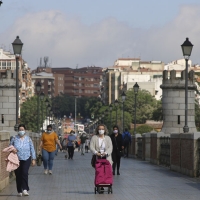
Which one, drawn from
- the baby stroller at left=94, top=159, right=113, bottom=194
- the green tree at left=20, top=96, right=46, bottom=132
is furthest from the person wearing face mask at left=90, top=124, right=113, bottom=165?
the green tree at left=20, top=96, right=46, bottom=132

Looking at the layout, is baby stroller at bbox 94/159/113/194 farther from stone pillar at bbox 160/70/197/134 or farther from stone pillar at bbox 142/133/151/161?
stone pillar at bbox 160/70/197/134

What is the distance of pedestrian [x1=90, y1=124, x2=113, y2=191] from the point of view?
2180cm

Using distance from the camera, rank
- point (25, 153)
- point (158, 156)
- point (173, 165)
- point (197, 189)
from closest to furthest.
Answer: point (25, 153) < point (197, 189) < point (173, 165) < point (158, 156)

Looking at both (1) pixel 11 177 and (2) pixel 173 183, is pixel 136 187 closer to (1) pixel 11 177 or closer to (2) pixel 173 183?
(2) pixel 173 183

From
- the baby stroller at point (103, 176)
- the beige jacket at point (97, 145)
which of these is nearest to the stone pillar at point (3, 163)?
the beige jacket at point (97, 145)

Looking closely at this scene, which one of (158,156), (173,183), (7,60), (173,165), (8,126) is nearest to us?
(173,183)

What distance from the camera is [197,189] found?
23.3 meters

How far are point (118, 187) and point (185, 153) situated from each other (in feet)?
22.6

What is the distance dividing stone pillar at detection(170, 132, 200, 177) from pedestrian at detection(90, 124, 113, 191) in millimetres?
6433

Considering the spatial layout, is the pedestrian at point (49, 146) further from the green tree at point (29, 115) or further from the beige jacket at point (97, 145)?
the green tree at point (29, 115)

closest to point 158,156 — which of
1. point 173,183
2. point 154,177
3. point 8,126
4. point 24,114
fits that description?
point 154,177

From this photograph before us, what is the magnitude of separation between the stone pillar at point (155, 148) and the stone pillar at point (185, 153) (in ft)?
18.0

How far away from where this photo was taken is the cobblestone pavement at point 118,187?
20.7 metres

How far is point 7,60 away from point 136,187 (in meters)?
147
